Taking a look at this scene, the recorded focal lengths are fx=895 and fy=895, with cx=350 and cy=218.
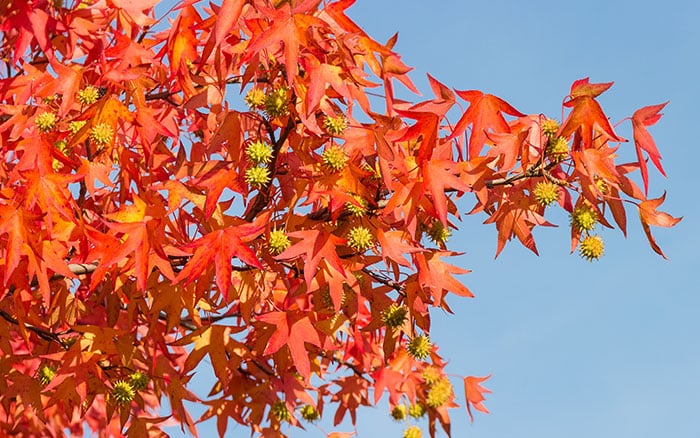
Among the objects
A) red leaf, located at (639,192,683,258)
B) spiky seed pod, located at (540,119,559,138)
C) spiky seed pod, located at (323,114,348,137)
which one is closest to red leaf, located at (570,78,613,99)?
spiky seed pod, located at (540,119,559,138)

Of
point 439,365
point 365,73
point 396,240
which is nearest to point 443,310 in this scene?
point 396,240

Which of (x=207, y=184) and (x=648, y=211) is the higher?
(x=648, y=211)

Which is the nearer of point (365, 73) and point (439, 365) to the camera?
point (365, 73)

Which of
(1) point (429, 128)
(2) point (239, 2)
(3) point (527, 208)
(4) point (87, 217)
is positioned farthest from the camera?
(4) point (87, 217)

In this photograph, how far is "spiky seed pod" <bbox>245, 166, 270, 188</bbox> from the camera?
9.70 feet

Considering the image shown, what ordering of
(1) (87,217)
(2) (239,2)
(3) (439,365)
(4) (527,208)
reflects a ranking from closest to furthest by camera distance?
(2) (239,2)
(4) (527,208)
(1) (87,217)
(3) (439,365)

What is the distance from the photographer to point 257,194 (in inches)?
125

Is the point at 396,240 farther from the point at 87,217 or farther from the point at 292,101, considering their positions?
the point at 87,217

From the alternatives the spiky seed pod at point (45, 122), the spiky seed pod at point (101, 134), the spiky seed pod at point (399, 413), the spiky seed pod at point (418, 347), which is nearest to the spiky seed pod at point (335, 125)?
the spiky seed pod at point (101, 134)

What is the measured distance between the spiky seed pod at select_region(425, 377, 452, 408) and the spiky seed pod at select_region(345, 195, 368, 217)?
1.79 metres

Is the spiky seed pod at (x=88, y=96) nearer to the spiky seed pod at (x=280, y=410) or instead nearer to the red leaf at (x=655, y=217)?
the spiky seed pod at (x=280, y=410)

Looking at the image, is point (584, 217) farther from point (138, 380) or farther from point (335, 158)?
point (138, 380)

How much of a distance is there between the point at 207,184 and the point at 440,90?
0.81 metres

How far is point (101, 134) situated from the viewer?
3.21 metres
